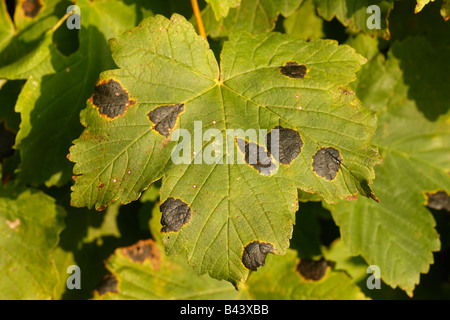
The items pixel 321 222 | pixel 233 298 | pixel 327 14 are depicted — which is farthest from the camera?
pixel 321 222

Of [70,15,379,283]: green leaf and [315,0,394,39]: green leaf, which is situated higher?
[315,0,394,39]: green leaf

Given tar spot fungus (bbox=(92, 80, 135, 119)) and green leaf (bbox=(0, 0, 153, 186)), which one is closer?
tar spot fungus (bbox=(92, 80, 135, 119))

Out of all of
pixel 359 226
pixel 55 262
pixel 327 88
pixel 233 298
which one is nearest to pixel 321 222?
pixel 359 226

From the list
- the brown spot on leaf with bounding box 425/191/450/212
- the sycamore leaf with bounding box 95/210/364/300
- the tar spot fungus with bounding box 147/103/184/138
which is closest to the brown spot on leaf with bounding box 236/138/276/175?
the tar spot fungus with bounding box 147/103/184/138

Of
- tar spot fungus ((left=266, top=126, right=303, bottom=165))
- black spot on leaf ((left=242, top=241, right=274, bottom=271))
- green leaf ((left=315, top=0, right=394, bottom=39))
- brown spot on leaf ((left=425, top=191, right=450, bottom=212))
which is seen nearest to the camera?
black spot on leaf ((left=242, top=241, right=274, bottom=271))

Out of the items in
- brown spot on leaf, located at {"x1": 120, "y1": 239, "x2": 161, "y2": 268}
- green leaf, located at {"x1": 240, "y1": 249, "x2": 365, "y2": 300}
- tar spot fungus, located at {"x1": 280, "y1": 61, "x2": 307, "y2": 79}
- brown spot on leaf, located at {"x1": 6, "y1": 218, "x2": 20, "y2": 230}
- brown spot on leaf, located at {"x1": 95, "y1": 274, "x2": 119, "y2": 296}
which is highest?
tar spot fungus, located at {"x1": 280, "y1": 61, "x2": 307, "y2": 79}

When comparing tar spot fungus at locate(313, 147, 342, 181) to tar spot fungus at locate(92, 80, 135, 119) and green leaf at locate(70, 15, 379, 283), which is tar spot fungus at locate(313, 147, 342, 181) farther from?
tar spot fungus at locate(92, 80, 135, 119)

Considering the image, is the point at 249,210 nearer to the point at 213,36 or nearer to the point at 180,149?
the point at 180,149
